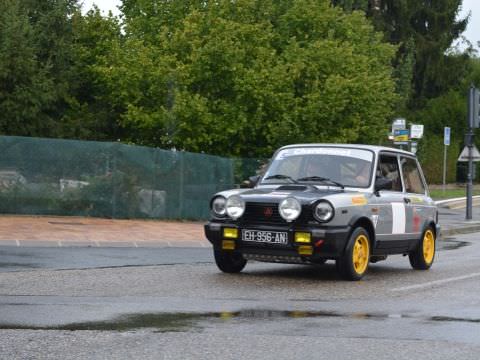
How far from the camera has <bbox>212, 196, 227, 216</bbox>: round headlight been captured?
43.1 ft

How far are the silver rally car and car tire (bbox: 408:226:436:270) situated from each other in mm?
17

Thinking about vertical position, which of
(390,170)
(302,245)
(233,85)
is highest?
(233,85)

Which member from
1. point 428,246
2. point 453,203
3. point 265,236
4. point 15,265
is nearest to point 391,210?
point 428,246

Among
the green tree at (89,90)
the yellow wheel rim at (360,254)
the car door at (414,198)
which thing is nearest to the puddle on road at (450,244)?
the car door at (414,198)

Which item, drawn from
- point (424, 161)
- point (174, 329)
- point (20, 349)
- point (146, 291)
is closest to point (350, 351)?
point (174, 329)

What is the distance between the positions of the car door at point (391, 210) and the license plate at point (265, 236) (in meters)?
1.51

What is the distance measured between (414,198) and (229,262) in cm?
306

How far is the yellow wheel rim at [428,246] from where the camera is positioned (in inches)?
603

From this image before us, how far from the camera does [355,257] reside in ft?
42.7

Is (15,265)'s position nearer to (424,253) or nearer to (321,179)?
(321,179)

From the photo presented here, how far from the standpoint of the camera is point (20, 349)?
7297 millimetres

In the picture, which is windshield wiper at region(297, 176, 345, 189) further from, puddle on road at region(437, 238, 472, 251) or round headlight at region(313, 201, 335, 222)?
puddle on road at region(437, 238, 472, 251)

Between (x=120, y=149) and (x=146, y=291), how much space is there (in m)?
13.0

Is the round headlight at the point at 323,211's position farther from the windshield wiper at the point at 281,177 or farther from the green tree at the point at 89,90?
the green tree at the point at 89,90
